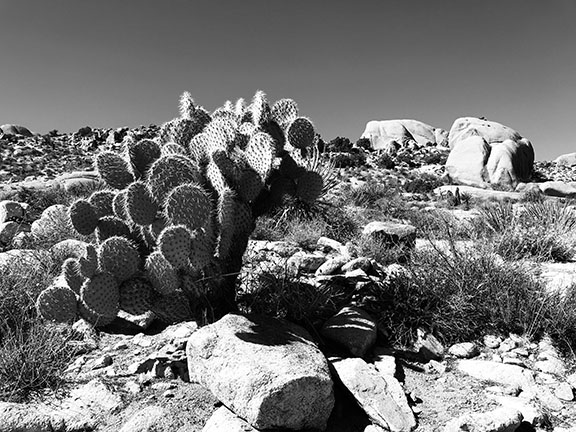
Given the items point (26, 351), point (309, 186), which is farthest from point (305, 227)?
point (26, 351)

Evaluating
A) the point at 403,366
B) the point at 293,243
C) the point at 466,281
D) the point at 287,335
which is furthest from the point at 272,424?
the point at 293,243

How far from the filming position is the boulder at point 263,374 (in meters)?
2.34

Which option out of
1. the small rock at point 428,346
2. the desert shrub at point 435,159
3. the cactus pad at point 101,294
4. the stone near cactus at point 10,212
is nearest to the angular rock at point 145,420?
the cactus pad at point 101,294

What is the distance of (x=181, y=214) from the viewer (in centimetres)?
318

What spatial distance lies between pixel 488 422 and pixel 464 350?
0.99 m

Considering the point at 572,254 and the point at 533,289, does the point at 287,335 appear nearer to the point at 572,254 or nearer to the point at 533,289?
the point at 533,289

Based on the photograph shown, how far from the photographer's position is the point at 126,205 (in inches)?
128

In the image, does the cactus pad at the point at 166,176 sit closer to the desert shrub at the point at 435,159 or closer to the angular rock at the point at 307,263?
the angular rock at the point at 307,263

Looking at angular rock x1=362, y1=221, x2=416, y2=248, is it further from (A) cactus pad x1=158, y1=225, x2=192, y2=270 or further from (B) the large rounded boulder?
(B) the large rounded boulder

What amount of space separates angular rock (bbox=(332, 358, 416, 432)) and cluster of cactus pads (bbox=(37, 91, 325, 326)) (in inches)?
44.4

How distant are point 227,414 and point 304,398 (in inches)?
18.5

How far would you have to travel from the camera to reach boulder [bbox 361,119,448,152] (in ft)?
152

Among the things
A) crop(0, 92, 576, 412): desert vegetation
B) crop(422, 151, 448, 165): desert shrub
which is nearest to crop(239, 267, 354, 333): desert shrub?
crop(0, 92, 576, 412): desert vegetation

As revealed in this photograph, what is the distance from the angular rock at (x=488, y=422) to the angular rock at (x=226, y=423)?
108 centimetres
